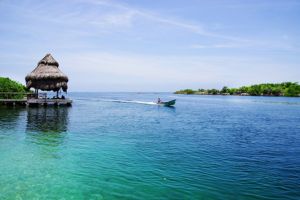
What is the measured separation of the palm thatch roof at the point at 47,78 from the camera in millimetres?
50812

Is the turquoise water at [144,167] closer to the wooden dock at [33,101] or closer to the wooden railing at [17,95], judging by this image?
the wooden dock at [33,101]

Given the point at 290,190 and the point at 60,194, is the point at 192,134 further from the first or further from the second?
the point at 60,194

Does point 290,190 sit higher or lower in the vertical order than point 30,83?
lower

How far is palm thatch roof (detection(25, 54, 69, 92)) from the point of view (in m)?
50.8

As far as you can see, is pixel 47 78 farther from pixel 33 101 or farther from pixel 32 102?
pixel 32 102

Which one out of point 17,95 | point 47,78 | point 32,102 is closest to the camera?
point 32,102

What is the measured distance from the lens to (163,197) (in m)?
10.8

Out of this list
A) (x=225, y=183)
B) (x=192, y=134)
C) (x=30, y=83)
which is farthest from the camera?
(x=30, y=83)

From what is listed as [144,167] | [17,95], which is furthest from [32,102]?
[144,167]

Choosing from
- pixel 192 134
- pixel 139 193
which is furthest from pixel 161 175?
pixel 192 134

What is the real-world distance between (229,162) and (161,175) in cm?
460

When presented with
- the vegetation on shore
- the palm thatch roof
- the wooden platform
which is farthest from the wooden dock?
the palm thatch roof

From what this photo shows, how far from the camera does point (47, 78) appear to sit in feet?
166

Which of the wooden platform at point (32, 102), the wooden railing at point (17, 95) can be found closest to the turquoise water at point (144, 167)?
the wooden platform at point (32, 102)
